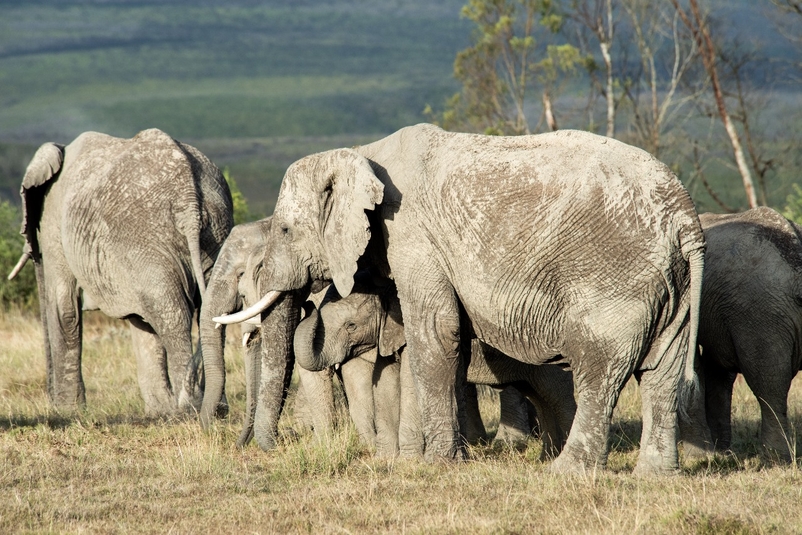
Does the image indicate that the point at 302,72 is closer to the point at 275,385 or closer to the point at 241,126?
the point at 241,126

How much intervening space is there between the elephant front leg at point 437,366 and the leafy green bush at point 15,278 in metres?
11.3

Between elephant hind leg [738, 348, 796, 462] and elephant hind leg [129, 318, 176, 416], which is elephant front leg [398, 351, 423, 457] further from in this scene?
elephant hind leg [129, 318, 176, 416]

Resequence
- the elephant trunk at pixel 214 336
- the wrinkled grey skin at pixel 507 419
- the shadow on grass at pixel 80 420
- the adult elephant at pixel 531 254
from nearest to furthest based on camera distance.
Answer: the adult elephant at pixel 531 254 → the elephant trunk at pixel 214 336 → the wrinkled grey skin at pixel 507 419 → the shadow on grass at pixel 80 420

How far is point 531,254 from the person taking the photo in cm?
646

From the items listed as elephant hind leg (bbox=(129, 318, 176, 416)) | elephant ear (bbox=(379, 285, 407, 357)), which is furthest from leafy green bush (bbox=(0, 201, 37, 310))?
elephant ear (bbox=(379, 285, 407, 357))

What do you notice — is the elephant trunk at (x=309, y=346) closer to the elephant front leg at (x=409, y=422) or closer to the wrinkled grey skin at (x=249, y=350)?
the wrinkled grey skin at (x=249, y=350)

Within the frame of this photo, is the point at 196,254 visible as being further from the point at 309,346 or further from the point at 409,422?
the point at 409,422

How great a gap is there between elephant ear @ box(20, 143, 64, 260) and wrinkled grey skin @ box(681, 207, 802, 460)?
583 centimetres

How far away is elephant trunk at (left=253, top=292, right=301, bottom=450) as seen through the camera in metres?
7.73

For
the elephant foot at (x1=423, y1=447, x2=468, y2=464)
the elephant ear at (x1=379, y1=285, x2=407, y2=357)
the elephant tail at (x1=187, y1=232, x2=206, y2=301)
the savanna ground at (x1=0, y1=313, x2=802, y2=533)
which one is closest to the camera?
the savanna ground at (x1=0, y1=313, x2=802, y2=533)

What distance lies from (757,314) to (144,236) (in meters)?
4.81

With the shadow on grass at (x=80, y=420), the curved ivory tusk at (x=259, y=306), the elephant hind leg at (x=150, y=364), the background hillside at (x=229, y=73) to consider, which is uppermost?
the background hillside at (x=229, y=73)

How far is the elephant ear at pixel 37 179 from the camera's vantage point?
10125 millimetres

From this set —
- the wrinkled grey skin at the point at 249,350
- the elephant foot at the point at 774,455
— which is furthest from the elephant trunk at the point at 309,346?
the elephant foot at the point at 774,455
